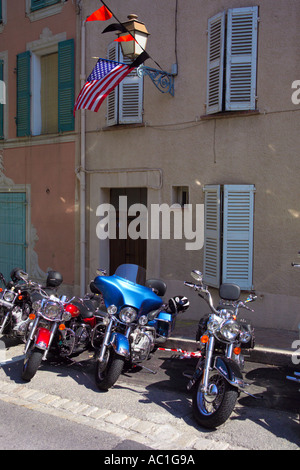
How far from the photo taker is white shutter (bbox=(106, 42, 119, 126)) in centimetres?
942

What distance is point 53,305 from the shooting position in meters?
6.03

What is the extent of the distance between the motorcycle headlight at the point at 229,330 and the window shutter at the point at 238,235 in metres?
3.12

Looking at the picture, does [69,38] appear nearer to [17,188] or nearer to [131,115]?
[131,115]

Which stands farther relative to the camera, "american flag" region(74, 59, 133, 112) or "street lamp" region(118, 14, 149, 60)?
"american flag" region(74, 59, 133, 112)

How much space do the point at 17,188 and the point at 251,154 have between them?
619cm

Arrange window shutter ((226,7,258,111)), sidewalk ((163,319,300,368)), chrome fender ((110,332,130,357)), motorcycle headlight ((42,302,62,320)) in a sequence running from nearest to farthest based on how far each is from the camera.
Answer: chrome fender ((110,332,130,357)), motorcycle headlight ((42,302,62,320)), sidewalk ((163,319,300,368)), window shutter ((226,7,258,111))

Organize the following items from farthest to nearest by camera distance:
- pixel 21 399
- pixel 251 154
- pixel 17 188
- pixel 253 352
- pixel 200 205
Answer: pixel 17 188, pixel 200 205, pixel 251 154, pixel 253 352, pixel 21 399

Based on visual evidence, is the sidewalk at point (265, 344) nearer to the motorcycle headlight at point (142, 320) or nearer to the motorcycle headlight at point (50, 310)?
the motorcycle headlight at point (142, 320)

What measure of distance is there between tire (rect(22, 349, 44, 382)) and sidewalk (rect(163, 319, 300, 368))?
7.29 ft

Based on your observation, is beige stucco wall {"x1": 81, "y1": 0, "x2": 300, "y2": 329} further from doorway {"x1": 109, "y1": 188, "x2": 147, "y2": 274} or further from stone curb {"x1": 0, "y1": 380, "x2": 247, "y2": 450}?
stone curb {"x1": 0, "y1": 380, "x2": 247, "y2": 450}

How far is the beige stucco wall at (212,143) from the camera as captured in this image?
760 centimetres

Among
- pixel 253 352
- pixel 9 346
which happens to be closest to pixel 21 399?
pixel 9 346

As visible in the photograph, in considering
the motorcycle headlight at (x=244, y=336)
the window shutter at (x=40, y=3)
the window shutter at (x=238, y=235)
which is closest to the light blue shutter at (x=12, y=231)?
the window shutter at (x=40, y=3)

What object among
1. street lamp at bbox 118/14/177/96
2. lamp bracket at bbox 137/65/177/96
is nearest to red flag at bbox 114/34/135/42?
street lamp at bbox 118/14/177/96
